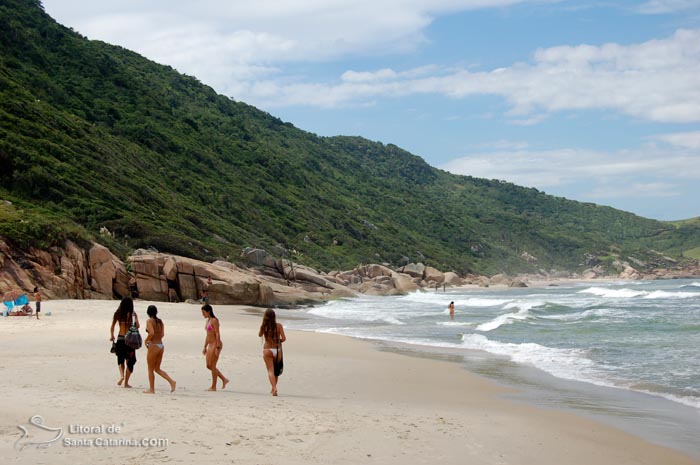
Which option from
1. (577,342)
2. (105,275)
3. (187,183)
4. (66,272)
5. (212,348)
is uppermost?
(187,183)

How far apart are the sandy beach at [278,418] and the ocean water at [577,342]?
1.69 metres

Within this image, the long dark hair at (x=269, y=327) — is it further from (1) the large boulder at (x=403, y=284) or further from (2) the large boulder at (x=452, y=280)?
(2) the large boulder at (x=452, y=280)

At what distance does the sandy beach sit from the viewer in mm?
7215

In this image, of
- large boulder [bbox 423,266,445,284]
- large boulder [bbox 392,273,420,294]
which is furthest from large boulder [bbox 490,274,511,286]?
large boulder [bbox 392,273,420,294]

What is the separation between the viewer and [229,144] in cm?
9462

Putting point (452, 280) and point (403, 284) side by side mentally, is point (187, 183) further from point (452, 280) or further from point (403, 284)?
point (452, 280)

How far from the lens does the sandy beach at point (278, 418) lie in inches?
284

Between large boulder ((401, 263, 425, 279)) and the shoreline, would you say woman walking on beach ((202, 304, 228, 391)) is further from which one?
large boulder ((401, 263, 425, 279))

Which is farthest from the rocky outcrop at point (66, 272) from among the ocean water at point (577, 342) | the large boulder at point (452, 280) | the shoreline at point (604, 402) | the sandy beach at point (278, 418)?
the large boulder at point (452, 280)

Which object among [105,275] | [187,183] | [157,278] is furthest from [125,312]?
[187,183]

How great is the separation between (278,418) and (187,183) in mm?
60877

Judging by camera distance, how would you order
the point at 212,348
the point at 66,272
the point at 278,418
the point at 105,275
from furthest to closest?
the point at 105,275 < the point at 66,272 < the point at 212,348 < the point at 278,418

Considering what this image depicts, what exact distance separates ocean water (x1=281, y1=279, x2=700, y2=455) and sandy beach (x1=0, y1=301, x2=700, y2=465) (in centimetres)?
169

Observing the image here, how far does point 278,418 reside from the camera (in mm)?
9109
